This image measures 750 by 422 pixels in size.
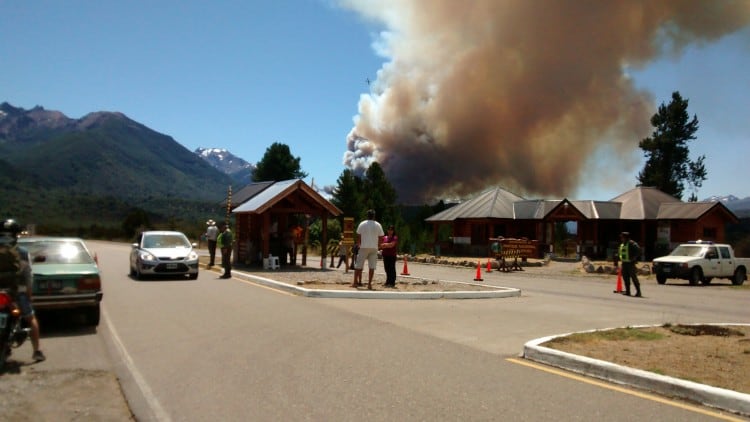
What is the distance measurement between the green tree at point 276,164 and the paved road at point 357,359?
52.8m

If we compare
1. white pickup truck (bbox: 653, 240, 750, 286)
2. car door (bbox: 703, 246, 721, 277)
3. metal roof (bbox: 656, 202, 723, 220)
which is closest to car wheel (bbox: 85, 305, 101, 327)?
white pickup truck (bbox: 653, 240, 750, 286)

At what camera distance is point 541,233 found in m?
41.1

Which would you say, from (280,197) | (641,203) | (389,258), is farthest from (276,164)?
(389,258)

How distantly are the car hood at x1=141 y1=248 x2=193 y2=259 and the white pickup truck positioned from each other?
1651cm

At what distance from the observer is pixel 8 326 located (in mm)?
6629

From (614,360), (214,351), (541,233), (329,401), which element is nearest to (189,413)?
(329,401)

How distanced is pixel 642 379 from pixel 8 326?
21.0 feet

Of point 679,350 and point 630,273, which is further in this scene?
point 630,273

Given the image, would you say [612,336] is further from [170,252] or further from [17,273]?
[170,252]

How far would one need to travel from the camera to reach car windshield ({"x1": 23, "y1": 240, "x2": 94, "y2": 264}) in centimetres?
998

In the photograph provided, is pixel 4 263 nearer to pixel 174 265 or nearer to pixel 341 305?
pixel 341 305

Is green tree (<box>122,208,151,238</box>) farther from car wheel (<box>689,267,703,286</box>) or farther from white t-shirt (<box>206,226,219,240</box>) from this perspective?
car wheel (<box>689,267,703,286</box>)

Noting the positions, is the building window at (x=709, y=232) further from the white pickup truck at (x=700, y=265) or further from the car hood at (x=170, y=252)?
the car hood at (x=170, y=252)

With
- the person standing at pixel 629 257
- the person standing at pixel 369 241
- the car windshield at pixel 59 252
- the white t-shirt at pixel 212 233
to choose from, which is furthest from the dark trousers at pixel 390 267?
the white t-shirt at pixel 212 233
